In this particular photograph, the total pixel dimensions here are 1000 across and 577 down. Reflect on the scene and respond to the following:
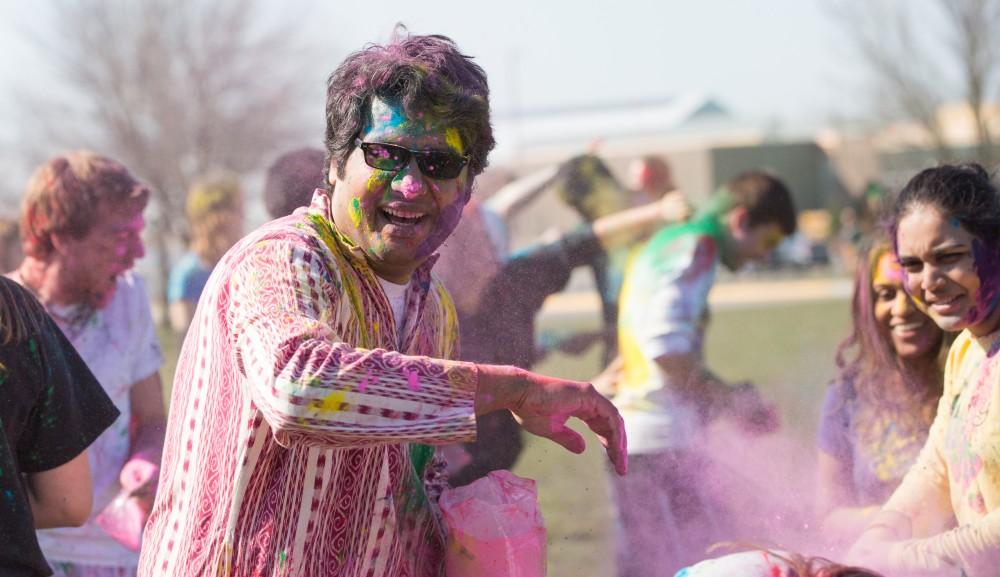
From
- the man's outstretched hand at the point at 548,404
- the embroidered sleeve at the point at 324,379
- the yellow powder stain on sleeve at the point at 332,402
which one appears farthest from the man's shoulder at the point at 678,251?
the yellow powder stain on sleeve at the point at 332,402

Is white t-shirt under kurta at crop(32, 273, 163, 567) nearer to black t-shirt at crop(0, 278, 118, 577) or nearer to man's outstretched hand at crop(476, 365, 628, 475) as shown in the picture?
black t-shirt at crop(0, 278, 118, 577)

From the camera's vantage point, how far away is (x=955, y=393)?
2846 millimetres

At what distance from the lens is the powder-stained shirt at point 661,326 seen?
398 centimetres

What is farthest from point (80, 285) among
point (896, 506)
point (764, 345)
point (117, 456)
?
point (764, 345)

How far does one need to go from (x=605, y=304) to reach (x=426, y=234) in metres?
2.92

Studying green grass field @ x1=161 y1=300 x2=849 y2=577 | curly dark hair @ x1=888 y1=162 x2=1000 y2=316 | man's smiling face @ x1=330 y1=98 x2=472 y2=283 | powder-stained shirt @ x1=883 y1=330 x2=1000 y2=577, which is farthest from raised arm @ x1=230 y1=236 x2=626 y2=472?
curly dark hair @ x1=888 y1=162 x2=1000 y2=316

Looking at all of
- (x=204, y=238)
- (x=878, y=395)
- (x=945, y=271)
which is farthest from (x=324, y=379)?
(x=204, y=238)

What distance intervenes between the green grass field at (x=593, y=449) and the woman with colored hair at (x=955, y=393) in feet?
2.75

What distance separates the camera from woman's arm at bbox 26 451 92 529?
2680 millimetres

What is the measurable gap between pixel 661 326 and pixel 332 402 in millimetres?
2609

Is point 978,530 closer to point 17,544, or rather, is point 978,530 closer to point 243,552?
point 243,552

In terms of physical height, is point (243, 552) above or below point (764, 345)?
above

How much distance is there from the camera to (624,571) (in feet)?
12.0

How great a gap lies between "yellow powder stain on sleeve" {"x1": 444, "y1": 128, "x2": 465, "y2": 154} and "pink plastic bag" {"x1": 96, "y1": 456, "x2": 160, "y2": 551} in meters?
1.91
